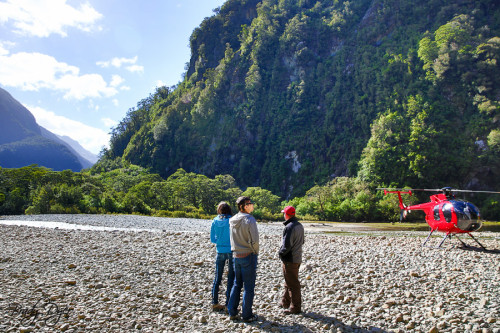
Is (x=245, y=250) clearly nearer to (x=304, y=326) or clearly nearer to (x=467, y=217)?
(x=304, y=326)

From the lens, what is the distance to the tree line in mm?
41031

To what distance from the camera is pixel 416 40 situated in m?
71.8

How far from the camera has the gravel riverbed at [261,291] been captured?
5.86 metres

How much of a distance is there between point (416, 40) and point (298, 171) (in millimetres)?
39854

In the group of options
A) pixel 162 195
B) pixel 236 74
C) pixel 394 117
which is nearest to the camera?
pixel 162 195

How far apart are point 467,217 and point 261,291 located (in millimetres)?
9383

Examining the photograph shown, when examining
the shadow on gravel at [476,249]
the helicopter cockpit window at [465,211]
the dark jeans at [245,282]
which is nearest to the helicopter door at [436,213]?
the helicopter cockpit window at [465,211]

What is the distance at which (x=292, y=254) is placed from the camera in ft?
20.1

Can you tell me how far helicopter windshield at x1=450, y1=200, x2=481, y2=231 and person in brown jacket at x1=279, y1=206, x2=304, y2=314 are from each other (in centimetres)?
952

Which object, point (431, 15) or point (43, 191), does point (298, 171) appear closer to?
point (431, 15)

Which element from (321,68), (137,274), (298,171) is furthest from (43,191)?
(321,68)


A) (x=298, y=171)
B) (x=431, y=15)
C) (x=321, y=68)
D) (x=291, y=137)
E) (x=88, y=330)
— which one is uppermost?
(x=431, y=15)

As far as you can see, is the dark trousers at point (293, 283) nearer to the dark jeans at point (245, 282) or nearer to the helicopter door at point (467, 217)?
the dark jeans at point (245, 282)

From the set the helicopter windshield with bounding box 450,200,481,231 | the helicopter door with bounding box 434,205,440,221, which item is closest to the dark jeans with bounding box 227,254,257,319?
the helicopter windshield with bounding box 450,200,481,231
